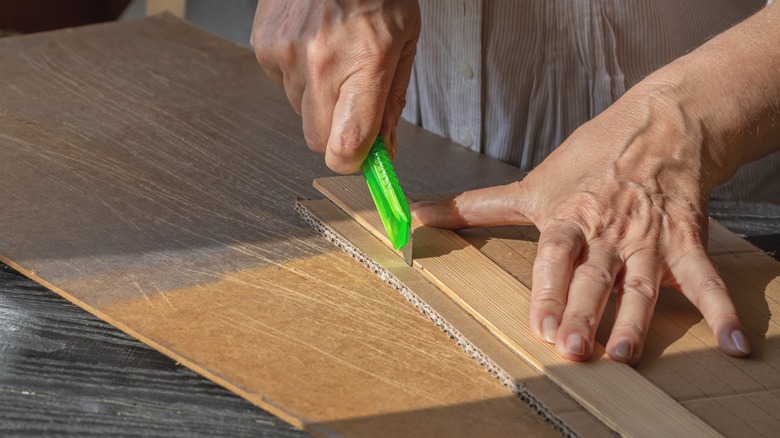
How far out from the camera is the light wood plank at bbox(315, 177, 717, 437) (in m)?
1.08

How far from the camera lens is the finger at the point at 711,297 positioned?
124cm

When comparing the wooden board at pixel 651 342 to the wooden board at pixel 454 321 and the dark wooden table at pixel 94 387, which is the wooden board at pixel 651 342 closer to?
the wooden board at pixel 454 321

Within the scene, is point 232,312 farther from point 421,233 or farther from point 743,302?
point 743,302

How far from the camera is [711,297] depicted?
4.25 ft

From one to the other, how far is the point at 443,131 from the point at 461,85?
12cm

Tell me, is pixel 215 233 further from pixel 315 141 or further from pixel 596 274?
pixel 596 274

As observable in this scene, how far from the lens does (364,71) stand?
1.39 m

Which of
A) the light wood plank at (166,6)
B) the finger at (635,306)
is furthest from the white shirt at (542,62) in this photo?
the light wood plank at (166,6)

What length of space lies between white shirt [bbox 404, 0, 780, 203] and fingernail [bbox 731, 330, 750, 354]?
0.79m

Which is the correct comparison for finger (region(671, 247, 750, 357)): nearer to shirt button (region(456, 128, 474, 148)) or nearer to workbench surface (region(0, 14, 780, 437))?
workbench surface (region(0, 14, 780, 437))

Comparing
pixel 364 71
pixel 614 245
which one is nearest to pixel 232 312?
pixel 364 71

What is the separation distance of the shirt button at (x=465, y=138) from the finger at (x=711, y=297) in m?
0.75

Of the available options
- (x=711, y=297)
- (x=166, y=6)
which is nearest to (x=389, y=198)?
(x=711, y=297)

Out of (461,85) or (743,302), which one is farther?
(461,85)
